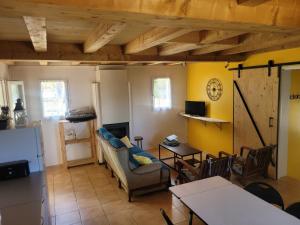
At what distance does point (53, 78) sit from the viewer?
5141 mm

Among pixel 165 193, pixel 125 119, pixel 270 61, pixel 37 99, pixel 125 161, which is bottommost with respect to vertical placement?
pixel 165 193

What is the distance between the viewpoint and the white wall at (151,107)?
6082 mm

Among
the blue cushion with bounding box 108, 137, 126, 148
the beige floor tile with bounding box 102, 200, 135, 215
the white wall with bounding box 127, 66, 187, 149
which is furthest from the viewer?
the white wall with bounding box 127, 66, 187, 149

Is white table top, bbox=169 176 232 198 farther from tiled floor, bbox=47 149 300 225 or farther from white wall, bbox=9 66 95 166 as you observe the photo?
white wall, bbox=9 66 95 166

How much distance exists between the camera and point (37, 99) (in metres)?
5.07

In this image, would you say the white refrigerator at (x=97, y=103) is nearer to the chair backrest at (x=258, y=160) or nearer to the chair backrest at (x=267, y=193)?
the chair backrest at (x=258, y=160)

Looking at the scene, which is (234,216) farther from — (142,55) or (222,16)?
(142,55)

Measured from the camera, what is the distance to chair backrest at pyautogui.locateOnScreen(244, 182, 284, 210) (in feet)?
7.73

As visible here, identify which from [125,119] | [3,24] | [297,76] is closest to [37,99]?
[125,119]

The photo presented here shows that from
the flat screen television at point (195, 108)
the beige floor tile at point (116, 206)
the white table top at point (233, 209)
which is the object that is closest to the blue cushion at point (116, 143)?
the beige floor tile at point (116, 206)

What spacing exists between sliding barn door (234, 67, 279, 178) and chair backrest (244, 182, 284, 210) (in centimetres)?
206

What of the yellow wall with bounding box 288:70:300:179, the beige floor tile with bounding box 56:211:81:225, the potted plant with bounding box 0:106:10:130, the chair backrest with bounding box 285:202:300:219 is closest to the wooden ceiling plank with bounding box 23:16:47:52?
the potted plant with bounding box 0:106:10:130

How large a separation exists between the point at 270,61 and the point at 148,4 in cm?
365

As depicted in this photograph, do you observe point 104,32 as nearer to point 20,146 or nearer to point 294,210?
point 20,146
